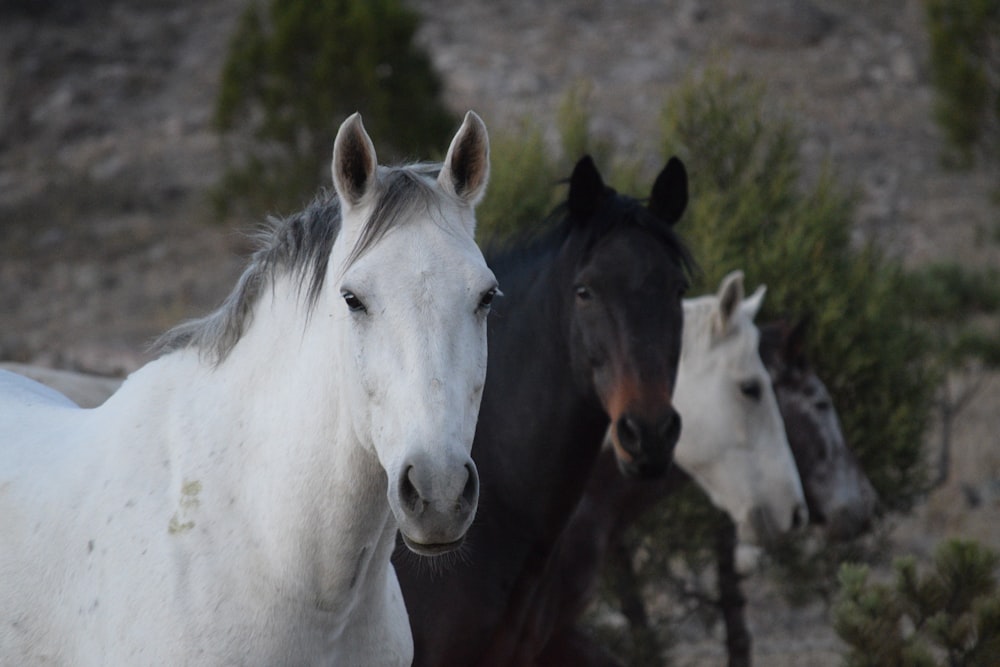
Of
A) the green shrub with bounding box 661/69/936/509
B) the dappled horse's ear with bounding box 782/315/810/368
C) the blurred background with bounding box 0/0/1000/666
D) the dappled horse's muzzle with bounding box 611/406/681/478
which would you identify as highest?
the dappled horse's muzzle with bounding box 611/406/681/478

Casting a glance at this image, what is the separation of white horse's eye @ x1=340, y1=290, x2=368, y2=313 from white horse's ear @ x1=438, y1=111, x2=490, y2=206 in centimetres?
40

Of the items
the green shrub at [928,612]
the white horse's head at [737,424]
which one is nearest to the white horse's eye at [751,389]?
the white horse's head at [737,424]

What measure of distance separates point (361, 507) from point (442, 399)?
42 centimetres

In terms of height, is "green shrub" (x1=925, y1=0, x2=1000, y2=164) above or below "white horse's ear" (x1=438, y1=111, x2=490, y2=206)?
below

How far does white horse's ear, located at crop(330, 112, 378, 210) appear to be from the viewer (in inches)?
101

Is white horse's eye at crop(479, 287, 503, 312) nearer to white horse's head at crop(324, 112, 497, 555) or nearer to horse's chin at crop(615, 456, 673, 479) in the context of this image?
white horse's head at crop(324, 112, 497, 555)

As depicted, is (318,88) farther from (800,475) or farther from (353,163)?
(353,163)

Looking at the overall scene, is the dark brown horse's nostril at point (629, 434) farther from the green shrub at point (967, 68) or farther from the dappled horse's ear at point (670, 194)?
the green shrub at point (967, 68)

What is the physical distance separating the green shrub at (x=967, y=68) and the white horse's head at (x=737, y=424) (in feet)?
42.6

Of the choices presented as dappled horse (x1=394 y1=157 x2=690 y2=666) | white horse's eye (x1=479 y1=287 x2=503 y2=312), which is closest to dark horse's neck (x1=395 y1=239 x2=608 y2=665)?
dappled horse (x1=394 y1=157 x2=690 y2=666)

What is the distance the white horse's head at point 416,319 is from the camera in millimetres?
2326

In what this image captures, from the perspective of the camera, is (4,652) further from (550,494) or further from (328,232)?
(550,494)

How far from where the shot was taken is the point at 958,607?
480cm

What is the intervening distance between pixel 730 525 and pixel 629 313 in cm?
416
